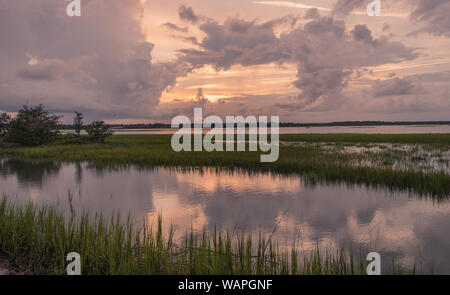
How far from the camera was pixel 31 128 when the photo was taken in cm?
4044

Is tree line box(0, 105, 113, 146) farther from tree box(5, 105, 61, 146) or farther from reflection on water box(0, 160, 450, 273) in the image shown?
reflection on water box(0, 160, 450, 273)

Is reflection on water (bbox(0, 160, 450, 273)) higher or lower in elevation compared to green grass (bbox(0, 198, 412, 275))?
lower

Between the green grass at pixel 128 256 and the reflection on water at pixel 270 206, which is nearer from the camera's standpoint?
the green grass at pixel 128 256

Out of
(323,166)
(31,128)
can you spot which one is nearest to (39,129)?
(31,128)

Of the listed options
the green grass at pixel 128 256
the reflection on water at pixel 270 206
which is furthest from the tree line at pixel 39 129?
the green grass at pixel 128 256

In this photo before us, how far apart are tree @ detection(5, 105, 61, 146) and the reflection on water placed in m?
23.6

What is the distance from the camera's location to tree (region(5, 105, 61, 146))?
40375 mm

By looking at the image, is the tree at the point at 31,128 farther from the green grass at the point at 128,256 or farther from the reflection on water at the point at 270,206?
the green grass at the point at 128,256

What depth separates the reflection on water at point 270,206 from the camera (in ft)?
28.7

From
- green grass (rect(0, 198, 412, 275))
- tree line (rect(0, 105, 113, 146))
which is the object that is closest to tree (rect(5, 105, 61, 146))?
tree line (rect(0, 105, 113, 146))

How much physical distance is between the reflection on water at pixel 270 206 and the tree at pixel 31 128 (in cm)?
2357

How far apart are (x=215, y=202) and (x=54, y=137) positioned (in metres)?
40.1

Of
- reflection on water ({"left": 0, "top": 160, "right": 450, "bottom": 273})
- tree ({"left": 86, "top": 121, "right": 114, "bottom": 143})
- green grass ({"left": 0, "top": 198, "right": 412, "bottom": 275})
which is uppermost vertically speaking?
tree ({"left": 86, "top": 121, "right": 114, "bottom": 143})
